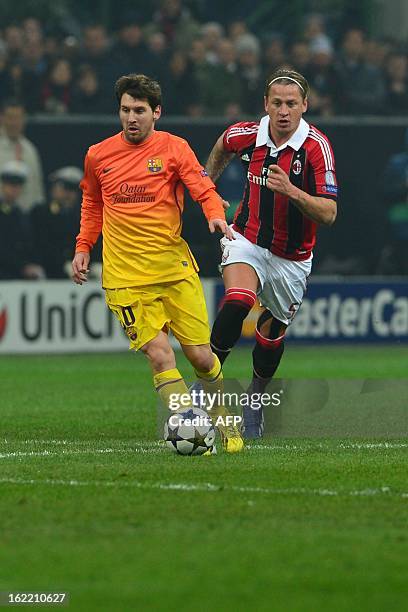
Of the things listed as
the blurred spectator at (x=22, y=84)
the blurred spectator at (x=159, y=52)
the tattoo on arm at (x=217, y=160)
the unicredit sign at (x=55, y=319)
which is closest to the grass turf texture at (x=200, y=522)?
the tattoo on arm at (x=217, y=160)

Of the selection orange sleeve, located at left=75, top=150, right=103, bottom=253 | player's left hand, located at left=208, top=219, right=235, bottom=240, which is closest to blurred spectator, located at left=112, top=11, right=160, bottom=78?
orange sleeve, located at left=75, top=150, right=103, bottom=253

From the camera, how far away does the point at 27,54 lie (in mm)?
19172

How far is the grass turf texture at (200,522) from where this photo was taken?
5238mm

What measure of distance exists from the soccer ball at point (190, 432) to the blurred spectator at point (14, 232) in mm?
9947

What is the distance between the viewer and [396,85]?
70.3 ft

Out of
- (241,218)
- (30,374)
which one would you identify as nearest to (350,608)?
(241,218)

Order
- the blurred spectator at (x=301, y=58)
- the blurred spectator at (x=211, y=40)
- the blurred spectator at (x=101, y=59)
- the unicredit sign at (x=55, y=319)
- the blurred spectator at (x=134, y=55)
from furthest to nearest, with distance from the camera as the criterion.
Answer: the blurred spectator at (x=301, y=58) < the blurred spectator at (x=211, y=40) < the blurred spectator at (x=134, y=55) < the blurred spectator at (x=101, y=59) < the unicredit sign at (x=55, y=319)

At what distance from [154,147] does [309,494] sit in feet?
8.72

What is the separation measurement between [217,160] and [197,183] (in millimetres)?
1245

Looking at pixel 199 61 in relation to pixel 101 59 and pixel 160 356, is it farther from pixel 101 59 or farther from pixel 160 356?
pixel 160 356

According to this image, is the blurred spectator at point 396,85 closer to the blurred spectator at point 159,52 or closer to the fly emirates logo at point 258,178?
the blurred spectator at point 159,52

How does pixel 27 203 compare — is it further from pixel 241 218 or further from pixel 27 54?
pixel 241 218

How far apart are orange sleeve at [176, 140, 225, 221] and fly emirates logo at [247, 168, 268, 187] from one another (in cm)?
87

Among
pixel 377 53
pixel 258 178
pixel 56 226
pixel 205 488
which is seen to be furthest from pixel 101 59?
pixel 205 488
